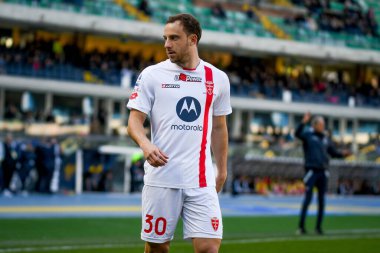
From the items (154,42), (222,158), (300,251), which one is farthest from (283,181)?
(222,158)

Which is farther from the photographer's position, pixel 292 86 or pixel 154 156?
pixel 292 86

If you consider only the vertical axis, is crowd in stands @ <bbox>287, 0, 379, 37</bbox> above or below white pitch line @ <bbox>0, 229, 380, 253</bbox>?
above

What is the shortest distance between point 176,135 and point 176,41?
71 cm

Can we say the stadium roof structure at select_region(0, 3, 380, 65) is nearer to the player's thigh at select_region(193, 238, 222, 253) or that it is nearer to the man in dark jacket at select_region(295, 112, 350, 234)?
the man in dark jacket at select_region(295, 112, 350, 234)

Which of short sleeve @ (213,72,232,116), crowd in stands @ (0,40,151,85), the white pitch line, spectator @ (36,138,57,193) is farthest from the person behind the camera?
crowd in stands @ (0,40,151,85)

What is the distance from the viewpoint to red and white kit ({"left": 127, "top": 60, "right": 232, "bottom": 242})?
20.0 feet

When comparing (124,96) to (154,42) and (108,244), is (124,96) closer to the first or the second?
(154,42)

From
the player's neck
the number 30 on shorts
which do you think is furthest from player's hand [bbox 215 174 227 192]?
the player's neck

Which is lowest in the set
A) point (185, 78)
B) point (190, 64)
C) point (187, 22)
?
point (185, 78)

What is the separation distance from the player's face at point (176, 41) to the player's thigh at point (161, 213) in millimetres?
1009

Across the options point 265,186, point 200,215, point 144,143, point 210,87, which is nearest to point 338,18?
point 265,186

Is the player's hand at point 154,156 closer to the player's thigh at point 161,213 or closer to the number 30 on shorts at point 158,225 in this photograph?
the player's thigh at point 161,213

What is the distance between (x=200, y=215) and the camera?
19.9 ft

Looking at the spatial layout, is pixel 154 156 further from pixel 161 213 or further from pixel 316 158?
pixel 316 158
